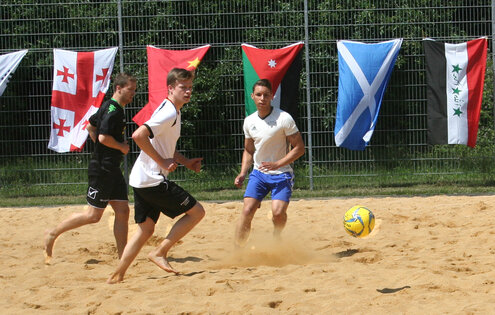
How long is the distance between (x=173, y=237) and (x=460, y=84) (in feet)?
24.3

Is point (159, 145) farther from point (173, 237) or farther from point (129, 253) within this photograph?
point (129, 253)

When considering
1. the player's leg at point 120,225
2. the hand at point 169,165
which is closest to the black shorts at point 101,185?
the player's leg at point 120,225

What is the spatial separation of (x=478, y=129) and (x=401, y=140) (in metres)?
1.35

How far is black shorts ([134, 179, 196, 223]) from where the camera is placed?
5.62m

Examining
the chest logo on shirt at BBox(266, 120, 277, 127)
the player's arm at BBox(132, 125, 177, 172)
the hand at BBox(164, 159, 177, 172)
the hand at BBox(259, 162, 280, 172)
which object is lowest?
the hand at BBox(259, 162, 280, 172)

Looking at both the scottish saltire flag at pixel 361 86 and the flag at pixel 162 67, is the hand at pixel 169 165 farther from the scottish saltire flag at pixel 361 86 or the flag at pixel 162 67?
the scottish saltire flag at pixel 361 86

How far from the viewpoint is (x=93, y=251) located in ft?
24.0

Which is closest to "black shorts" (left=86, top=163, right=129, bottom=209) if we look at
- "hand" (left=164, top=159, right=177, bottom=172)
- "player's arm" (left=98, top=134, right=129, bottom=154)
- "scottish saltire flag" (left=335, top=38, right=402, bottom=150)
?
"player's arm" (left=98, top=134, right=129, bottom=154)

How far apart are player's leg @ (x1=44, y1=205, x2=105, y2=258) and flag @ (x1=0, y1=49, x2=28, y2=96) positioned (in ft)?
18.5

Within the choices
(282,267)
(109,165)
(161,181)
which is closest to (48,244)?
(109,165)

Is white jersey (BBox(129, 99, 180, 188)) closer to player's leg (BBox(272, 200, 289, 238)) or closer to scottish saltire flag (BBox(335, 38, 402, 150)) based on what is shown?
player's leg (BBox(272, 200, 289, 238))

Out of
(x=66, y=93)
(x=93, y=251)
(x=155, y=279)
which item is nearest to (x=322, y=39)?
(x=66, y=93)

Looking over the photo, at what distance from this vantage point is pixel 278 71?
11438 millimetres

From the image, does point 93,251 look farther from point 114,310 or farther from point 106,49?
point 106,49
